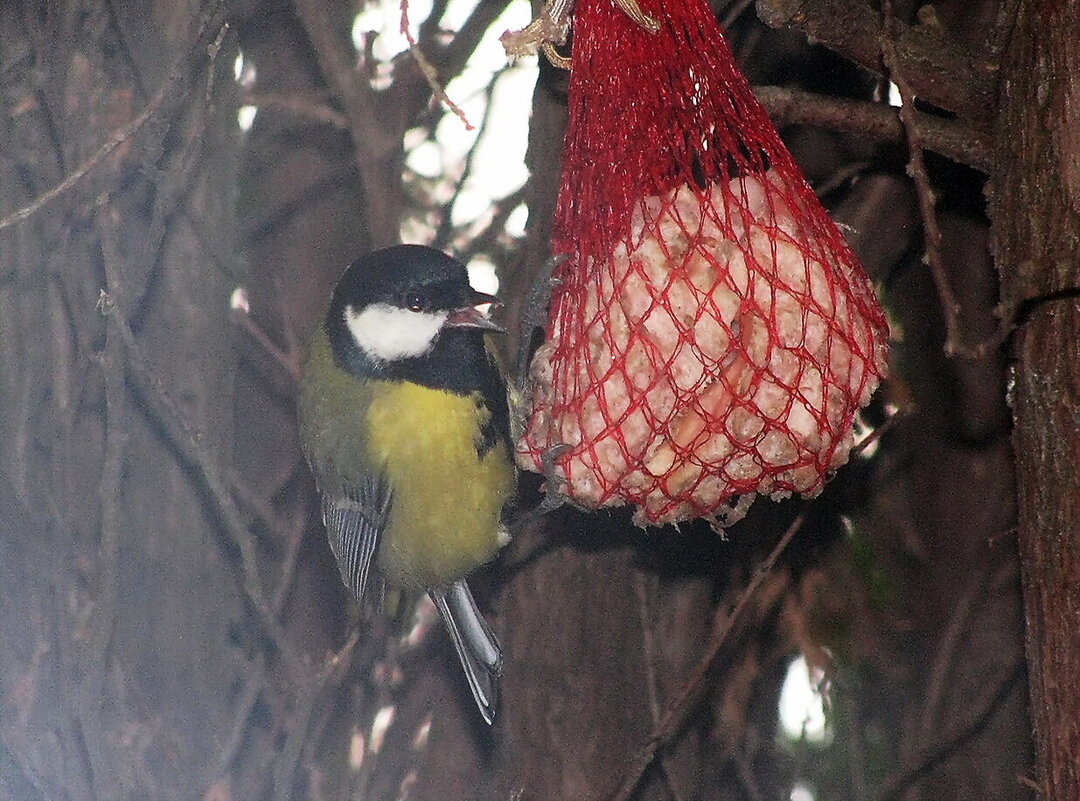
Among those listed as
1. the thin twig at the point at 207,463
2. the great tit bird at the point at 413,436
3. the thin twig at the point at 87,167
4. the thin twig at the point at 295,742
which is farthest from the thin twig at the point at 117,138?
the thin twig at the point at 295,742

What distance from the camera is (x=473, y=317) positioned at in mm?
1198

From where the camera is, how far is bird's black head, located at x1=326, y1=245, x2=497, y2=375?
120 centimetres

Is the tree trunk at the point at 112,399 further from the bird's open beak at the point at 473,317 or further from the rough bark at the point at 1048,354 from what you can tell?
the rough bark at the point at 1048,354

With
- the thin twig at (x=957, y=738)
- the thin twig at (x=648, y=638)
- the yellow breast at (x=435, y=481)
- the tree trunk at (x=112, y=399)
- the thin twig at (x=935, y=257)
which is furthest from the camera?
the thin twig at (x=957, y=738)

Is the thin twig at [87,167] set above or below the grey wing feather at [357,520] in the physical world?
above

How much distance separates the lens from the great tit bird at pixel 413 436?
125 cm

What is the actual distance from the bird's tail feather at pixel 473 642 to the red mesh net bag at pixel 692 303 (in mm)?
400

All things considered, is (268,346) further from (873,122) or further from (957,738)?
(957,738)

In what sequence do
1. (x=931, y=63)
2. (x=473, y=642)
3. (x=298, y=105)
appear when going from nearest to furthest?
(x=931, y=63) → (x=473, y=642) → (x=298, y=105)

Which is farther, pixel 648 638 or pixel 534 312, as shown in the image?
pixel 648 638

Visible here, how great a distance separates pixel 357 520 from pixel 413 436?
0.48ft

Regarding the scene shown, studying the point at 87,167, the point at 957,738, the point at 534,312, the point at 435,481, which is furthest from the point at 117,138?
the point at 957,738

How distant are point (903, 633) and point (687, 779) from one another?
1.54ft

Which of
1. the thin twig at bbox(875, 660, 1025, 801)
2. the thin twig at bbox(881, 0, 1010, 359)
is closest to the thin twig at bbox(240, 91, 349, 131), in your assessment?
the thin twig at bbox(881, 0, 1010, 359)
